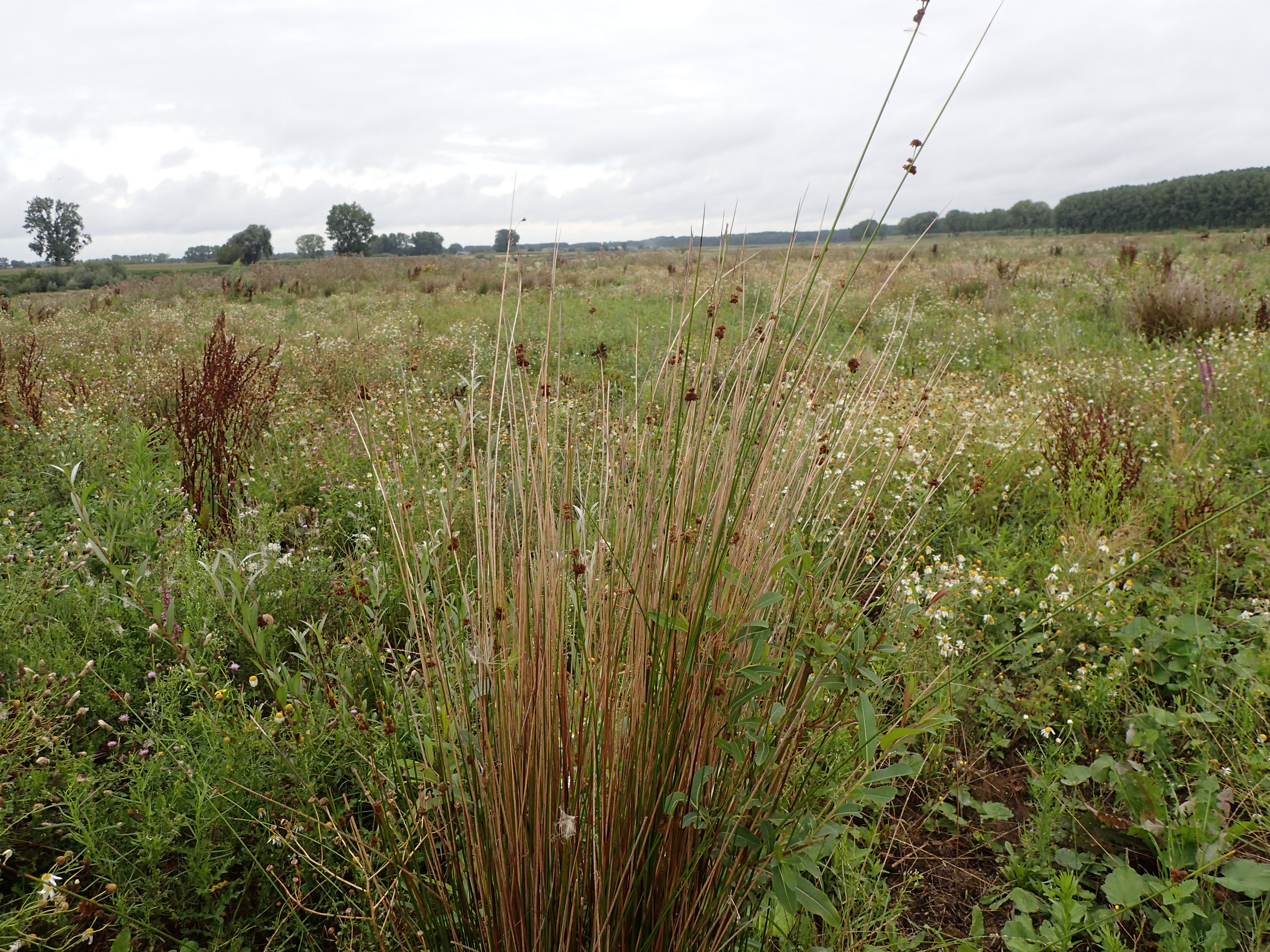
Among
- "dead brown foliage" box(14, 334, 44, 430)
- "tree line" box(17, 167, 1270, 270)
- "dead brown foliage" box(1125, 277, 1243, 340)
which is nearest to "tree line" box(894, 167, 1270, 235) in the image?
"tree line" box(17, 167, 1270, 270)

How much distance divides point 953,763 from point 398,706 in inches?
70.5

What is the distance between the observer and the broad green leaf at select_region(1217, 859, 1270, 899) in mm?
1589

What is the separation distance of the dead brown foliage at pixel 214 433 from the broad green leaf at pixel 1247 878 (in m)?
3.79

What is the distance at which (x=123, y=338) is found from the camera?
27.5 ft

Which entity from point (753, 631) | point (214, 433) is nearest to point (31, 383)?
point (214, 433)

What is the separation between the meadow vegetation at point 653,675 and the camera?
1.26m

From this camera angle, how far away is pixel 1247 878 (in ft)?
5.34

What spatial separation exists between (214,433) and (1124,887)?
4.17 meters

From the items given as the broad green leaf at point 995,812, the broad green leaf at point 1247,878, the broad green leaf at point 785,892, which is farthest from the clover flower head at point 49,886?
the broad green leaf at point 1247,878

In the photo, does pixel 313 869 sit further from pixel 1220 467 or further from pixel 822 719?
pixel 1220 467

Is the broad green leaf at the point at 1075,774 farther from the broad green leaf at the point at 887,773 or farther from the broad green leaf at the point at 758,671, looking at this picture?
the broad green leaf at the point at 758,671

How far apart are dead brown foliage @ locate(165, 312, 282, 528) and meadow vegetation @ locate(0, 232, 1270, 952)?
4cm

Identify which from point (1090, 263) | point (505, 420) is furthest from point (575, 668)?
point (1090, 263)

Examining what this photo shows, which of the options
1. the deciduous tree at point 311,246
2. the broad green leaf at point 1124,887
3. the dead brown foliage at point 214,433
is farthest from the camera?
the deciduous tree at point 311,246
